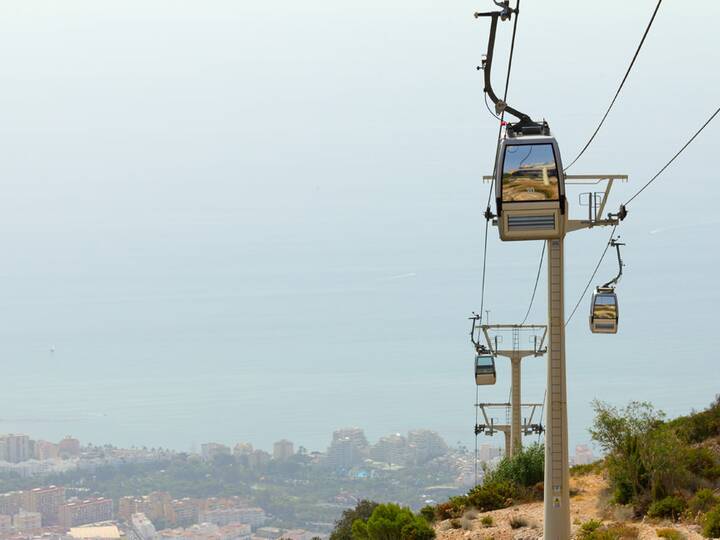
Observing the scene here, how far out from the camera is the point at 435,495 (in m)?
173

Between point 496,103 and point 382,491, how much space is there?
172391 mm

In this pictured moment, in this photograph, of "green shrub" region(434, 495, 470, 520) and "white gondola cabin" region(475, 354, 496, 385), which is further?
"white gondola cabin" region(475, 354, 496, 385)

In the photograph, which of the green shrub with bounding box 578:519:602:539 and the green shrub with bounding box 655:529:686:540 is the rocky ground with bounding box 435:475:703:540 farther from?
the green shrub with bounding box 578:519:602:539

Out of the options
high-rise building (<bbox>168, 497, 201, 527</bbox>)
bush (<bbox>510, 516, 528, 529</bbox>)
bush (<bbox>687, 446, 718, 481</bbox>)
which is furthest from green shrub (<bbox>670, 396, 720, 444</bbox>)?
high-rise building (<bbox>168, 497, 201, 527</bbox>)

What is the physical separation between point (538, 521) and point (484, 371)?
10.8 m

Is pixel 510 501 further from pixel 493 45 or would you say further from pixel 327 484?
pixel 327 484

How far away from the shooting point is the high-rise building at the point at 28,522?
566 feet

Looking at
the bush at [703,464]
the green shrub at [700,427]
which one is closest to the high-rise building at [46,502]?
the green shrub at [700,427]

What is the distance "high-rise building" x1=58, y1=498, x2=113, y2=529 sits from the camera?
595ft

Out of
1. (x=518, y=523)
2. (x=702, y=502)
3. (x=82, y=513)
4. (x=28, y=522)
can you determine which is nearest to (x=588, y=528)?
(x=702, y=502)

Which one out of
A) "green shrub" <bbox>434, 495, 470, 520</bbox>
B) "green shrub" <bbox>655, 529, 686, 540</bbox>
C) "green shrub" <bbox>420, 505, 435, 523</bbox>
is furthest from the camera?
"green shrub" <bbox>420, 505, 435, 523</bbox>

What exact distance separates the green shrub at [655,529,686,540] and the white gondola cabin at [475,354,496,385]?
15.0 m

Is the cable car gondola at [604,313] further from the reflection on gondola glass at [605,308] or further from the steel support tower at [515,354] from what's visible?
the steel support tower at [515,354]

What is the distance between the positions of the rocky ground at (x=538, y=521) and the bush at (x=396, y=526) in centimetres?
44
